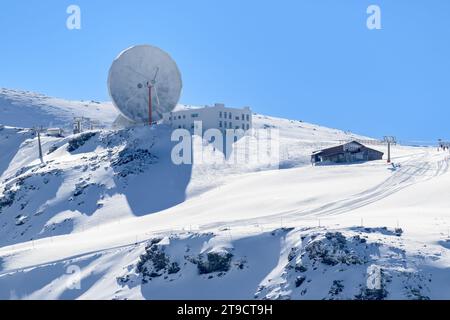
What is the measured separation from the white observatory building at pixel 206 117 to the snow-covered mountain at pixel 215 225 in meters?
2.92

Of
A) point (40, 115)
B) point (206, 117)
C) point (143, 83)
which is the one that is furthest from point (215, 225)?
point (40, 115)

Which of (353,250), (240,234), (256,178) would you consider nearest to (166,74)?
(256,178)

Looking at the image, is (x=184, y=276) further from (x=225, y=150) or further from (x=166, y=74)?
(x=166, y=74)

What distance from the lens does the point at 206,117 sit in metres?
114

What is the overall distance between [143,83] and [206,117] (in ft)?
34.9

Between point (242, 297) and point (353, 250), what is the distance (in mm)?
8773

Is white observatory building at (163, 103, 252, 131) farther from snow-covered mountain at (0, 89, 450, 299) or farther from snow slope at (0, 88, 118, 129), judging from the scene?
snow slope at (0, 88, 118, 129)

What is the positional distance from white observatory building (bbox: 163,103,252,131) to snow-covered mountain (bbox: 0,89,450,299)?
2.92 m

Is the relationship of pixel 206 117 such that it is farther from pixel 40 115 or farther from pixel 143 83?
pixel 40 115

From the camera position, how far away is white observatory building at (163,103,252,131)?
114 metres

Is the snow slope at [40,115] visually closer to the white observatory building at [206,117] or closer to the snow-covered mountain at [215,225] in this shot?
the snow-covered mountain at [215,225]

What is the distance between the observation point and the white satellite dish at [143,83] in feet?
386
